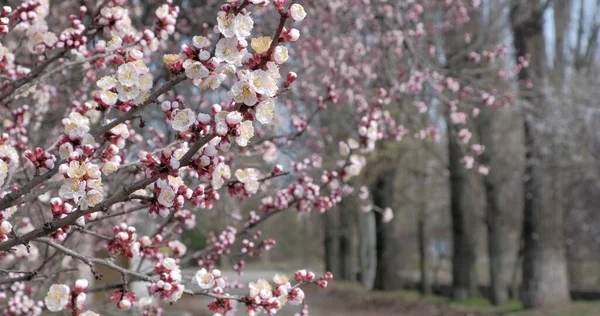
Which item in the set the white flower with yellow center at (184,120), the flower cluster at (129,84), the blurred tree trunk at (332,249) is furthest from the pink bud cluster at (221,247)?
the blurred tree trunk at (332,249)

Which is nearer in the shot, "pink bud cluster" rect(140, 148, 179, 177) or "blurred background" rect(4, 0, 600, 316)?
"pink bud cluster" rect(140, 148, 179, 177)

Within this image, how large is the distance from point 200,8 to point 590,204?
14.5 metres

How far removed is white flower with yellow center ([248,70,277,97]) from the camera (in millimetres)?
2033

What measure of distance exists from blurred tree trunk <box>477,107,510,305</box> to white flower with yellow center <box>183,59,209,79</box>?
14965 mm

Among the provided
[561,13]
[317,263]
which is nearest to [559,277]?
[561,13]

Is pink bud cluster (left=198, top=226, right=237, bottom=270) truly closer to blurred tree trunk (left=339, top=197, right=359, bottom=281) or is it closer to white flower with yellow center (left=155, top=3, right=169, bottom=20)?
white flower with yellow center (left=155, top=3, right=169, bottom=20)

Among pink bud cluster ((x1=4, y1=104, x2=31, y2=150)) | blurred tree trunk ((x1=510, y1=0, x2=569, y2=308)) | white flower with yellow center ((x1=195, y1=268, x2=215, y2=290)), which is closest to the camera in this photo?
white flower with yellow center ((x1=195, y1=268, x2=215, y2=290))

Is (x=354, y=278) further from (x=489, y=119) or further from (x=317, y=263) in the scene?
(x=317, y=263)

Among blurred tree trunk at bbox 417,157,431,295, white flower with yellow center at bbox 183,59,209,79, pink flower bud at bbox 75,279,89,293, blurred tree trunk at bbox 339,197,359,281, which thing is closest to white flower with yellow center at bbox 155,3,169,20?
white flower with yellow center at bbox 183,59,209,79

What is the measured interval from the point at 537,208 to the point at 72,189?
12602mm

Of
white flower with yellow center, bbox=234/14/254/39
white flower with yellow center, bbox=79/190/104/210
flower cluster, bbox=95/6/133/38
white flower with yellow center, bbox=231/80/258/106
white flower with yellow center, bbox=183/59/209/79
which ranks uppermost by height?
flower cluster, bbox=95/6/133/38

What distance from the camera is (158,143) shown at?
4.47 m

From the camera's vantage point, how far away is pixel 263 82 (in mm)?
2043

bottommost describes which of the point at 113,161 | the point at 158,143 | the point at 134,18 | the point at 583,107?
the point at 113,161
